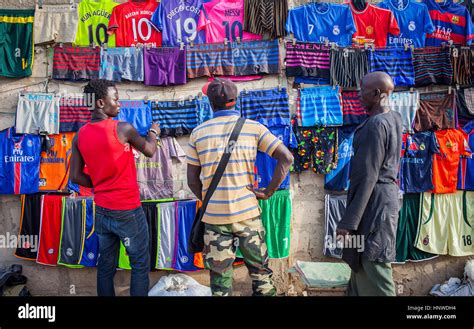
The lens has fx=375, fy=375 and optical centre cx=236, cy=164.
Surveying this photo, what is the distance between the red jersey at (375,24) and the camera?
5.07m

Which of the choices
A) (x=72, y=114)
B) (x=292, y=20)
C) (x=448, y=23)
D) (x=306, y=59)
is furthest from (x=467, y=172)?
(x=72, y=114)

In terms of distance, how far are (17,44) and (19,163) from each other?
1.57 metres

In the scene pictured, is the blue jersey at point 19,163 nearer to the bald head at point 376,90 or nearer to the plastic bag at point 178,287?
the plastic bag at point 178,287

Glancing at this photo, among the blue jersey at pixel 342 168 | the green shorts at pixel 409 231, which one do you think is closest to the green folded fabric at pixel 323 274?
the green shorts at pixel 409 231

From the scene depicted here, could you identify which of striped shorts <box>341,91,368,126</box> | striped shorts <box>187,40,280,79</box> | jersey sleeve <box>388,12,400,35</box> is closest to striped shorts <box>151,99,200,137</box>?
striped shorts <box>187,40,280,79</box>

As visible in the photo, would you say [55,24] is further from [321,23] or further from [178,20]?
[321,23]

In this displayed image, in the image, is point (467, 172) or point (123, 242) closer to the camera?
point (123, 242)

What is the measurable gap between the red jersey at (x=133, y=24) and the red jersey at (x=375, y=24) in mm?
2725

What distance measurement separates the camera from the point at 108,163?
3361mm

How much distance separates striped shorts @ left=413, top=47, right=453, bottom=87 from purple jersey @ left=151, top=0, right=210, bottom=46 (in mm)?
2908

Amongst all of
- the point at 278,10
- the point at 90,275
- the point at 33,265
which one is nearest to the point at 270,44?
the point at 278,10

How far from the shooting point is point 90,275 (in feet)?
16.9
